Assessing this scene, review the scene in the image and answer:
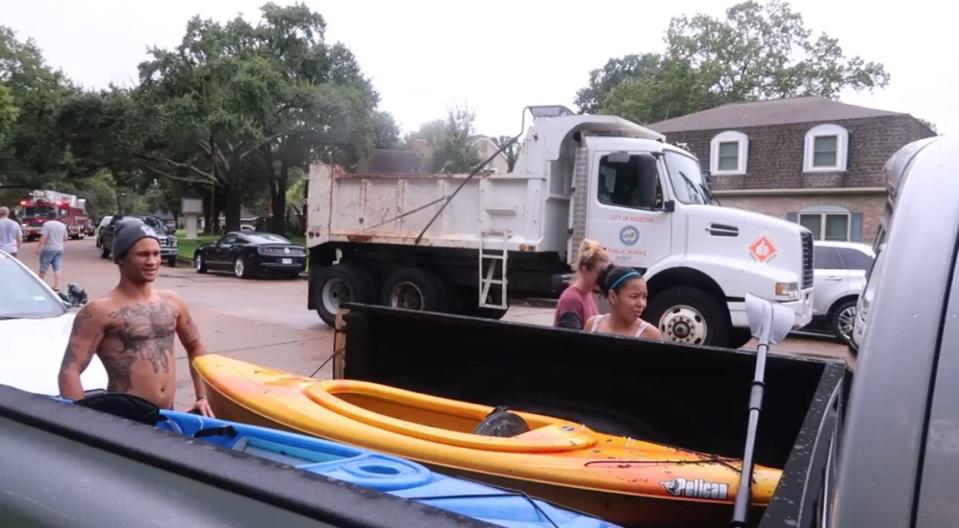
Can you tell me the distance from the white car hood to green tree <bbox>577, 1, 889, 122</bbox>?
4519 cm

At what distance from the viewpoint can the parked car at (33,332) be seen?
165 inches

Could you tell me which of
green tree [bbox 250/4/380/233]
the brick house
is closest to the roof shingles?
the brick house

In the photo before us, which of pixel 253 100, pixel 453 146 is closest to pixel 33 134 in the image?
pixel 253 100

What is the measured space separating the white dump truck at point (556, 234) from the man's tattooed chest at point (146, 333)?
6936 millimetres

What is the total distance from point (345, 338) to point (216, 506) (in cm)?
297

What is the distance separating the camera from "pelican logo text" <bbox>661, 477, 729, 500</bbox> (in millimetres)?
2729

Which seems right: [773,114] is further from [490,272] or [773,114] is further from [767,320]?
[767,320]

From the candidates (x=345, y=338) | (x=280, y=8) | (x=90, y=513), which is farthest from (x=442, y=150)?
(x=90, y=513)

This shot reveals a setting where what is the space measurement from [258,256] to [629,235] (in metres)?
13.5

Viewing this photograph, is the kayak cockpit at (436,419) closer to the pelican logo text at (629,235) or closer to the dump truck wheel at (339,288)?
the pelican logo text at (629,235)

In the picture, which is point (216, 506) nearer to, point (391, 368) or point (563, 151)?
point (391, 368)

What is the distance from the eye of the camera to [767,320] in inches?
111

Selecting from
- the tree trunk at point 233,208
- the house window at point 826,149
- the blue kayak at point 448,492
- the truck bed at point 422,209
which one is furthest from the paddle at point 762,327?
the tree trunk at point 233,208

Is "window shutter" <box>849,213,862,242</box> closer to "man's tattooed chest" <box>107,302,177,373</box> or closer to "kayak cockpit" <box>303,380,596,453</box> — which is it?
"kayak cockpit" <box>303,380,596,453</box>
